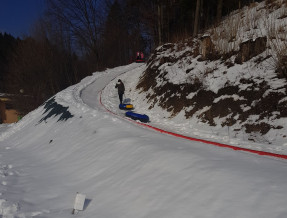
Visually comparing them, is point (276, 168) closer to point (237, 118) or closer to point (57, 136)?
point (237, 118)

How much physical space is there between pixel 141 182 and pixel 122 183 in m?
0.34

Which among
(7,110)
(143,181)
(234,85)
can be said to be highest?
(234,85)

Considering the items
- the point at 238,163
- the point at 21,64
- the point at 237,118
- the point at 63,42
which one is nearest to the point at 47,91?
the point at 21,64

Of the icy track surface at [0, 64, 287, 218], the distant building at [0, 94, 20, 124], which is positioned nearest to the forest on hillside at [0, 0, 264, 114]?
the distant building at [0, 94, 20, 124]

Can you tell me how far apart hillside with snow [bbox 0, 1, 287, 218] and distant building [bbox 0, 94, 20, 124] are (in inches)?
1133

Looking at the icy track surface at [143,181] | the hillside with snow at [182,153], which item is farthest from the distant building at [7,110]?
the icy track surface at [143,181]

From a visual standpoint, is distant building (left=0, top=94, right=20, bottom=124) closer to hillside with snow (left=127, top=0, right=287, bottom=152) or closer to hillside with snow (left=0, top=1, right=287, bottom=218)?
hillside with snow (left=0, top=1, right=287, bottom=218)

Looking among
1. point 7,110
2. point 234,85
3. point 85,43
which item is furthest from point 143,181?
point 7,110

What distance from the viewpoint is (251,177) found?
7.13 ft

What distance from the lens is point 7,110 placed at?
3262 centimetres

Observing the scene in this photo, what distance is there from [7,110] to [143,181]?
3787 cm

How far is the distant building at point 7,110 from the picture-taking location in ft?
102

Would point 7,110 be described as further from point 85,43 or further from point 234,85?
point 234,85

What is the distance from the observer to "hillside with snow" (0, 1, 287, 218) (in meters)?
2.11
